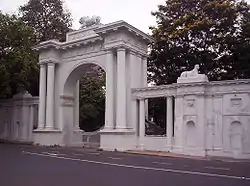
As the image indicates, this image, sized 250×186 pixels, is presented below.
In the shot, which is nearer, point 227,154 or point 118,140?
point 227,154

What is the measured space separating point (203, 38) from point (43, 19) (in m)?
16.7

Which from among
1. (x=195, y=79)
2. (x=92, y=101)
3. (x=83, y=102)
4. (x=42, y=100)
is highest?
(x=195, y=79)

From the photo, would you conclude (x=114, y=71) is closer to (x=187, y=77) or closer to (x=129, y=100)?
(x=129, y=100)

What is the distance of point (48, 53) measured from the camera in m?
25.8

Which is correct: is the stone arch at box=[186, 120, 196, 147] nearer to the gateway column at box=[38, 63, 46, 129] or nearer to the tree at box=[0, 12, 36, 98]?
the gateway column at box=[38, 63, 46, 129]

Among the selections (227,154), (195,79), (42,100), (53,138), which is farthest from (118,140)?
(42,100)

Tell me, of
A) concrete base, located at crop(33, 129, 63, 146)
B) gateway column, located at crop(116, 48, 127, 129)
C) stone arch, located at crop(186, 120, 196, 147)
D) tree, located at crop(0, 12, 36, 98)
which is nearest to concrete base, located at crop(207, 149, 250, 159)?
stone arch, located at crop(186, 120, 196, 147)

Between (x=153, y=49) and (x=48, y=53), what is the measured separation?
8.48 m

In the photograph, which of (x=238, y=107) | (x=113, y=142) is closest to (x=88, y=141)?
(x=113, y=142)

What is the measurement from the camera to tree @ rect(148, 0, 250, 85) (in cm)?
2520

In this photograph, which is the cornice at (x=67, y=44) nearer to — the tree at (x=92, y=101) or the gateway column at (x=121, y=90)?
the gateway column at (x=121, y=90)

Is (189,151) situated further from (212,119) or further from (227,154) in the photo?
(212,119)

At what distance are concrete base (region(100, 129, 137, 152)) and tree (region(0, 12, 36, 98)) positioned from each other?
10179 millimetres

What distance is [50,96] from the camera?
25.2 m
